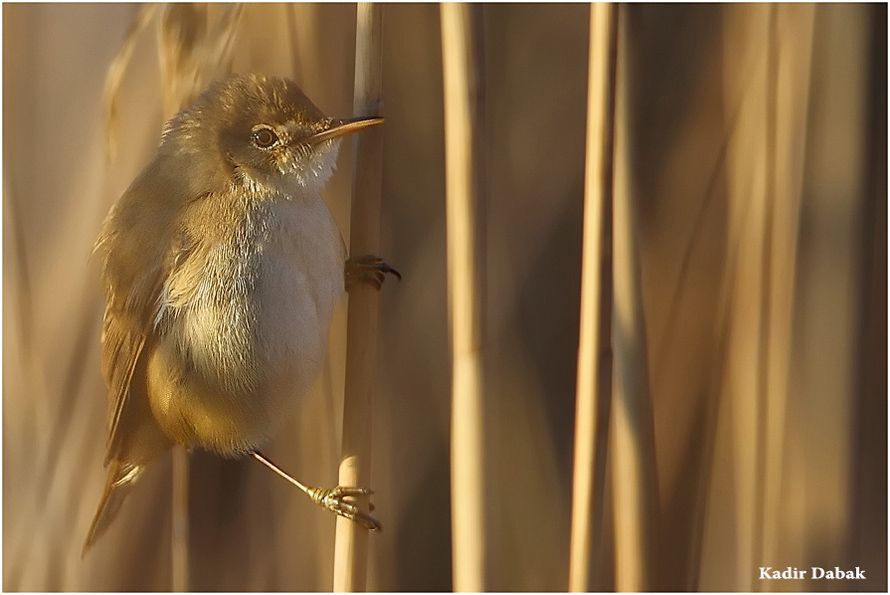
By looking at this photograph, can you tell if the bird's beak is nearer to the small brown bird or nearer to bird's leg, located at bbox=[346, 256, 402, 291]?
the small brown bird

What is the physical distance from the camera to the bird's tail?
1.68 metres

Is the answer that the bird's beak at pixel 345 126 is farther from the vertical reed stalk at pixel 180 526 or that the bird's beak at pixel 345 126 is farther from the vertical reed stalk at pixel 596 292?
the vertical reed stalk at pixel 180 526

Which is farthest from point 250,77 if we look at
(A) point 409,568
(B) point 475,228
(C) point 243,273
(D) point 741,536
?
(D) point 741,536

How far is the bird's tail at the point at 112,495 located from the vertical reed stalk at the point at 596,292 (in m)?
0.89

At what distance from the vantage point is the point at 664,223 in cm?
185

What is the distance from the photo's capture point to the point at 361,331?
149 cm

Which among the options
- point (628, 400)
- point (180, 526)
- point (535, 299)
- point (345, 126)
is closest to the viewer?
point (345, 126)

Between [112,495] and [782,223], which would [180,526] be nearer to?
[112,495]

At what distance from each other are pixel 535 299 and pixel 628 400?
14.6 inches

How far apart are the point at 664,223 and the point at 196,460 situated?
3.73 feet

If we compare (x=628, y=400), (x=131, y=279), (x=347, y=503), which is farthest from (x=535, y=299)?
(x=131, y=279)

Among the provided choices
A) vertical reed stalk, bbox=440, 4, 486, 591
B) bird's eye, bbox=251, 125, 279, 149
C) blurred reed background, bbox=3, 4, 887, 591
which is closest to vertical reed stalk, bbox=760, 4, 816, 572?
blurred reed background, bbox=3, 4, 887, 591

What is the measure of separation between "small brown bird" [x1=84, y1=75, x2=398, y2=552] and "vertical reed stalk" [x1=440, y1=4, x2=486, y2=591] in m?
0.19

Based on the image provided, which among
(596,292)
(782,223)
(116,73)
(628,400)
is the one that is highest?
(116,73)
